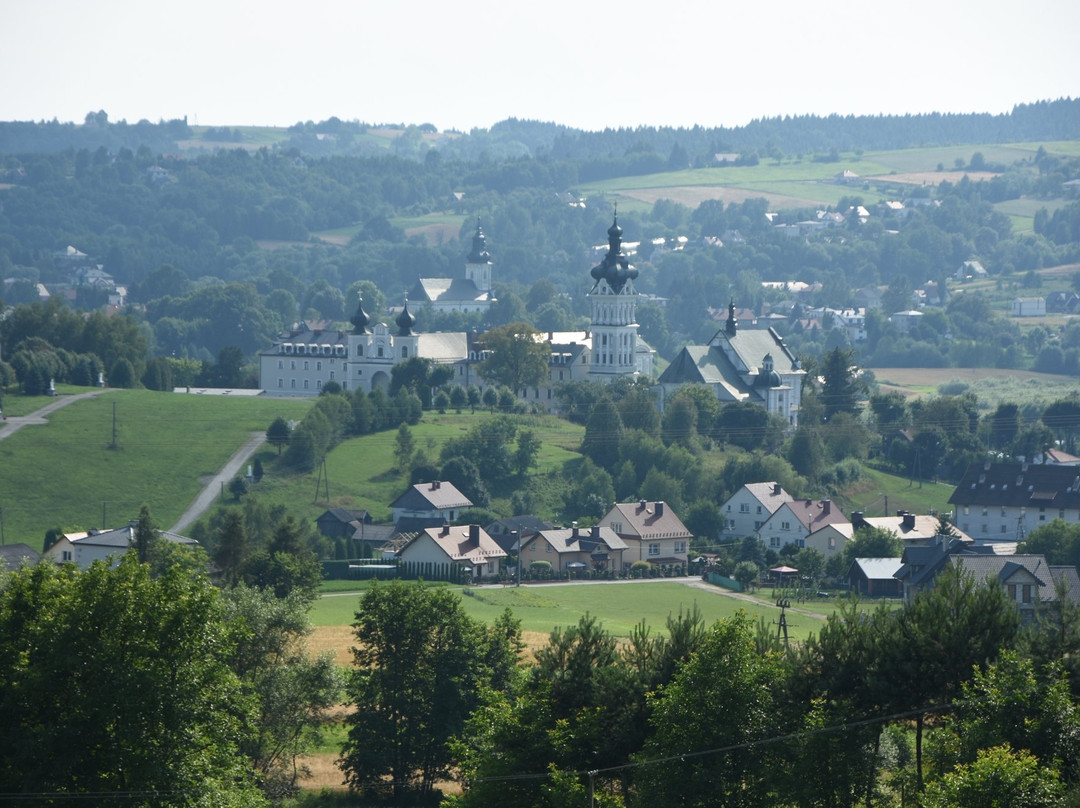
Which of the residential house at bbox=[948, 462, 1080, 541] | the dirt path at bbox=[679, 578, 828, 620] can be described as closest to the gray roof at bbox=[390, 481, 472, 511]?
the dirt path at bbox=[679, 578, 828, 620]

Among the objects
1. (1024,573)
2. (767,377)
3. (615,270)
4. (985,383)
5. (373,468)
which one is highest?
(615,270)

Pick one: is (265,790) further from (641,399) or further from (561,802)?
(641,399)

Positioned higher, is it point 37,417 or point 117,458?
point 37,417

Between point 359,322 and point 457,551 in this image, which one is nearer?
point 457,551

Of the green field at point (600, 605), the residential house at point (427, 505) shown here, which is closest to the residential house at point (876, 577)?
the green field at point (600, 605)

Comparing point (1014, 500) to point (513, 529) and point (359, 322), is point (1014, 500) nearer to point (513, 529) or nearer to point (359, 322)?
point (513, 529)

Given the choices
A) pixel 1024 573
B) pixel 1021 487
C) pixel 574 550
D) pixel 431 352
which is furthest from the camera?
pixel 431 352

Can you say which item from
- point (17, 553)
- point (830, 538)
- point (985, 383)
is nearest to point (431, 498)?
point (830, 538)
